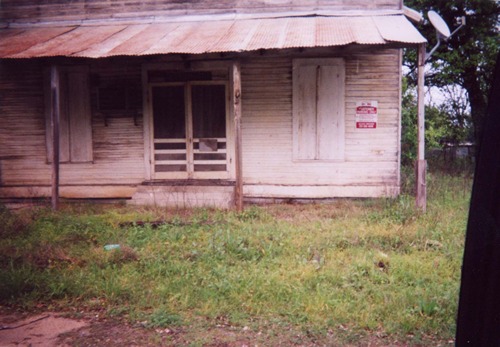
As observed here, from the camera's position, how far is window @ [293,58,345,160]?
9297mm

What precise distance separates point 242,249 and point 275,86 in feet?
16.3

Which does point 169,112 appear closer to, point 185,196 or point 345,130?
point 185,196

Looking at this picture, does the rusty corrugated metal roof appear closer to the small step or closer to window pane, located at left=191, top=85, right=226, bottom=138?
Result: window pane, located at left=191, top=85, right=226, bottom=138

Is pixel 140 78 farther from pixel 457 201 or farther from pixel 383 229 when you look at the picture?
pixel 457 201

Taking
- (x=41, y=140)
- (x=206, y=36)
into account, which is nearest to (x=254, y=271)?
(x=206, y=36)

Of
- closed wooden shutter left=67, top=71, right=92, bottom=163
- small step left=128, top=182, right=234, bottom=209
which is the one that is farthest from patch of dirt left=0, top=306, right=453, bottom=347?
closed wooden shutter left=67, top=71, right=92, bottom=163

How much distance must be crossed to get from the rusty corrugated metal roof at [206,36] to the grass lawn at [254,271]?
122 inches

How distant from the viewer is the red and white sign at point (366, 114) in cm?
925

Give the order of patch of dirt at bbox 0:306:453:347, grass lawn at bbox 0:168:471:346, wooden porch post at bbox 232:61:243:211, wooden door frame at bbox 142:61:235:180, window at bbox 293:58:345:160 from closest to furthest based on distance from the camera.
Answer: patch of dirt at bbox 0:306:453:347, grass lawn at bbox 0:168:471:346, wooden porch post at bbox 232:61:243:211, window at bbox 293:58:345:160, wooden door frame at bbox 142:61:235:180

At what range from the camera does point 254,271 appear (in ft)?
16.3

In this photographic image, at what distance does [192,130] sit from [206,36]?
2189 mm

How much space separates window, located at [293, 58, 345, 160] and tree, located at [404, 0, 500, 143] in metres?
8.58

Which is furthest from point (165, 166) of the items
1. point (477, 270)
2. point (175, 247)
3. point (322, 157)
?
point (477, 270)

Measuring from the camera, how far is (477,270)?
1.25 m
